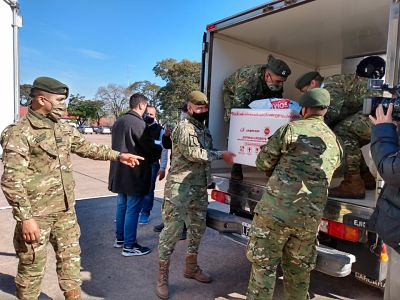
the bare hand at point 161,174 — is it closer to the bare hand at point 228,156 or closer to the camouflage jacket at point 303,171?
the bare hand at point 228,156

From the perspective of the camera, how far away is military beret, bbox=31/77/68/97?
2.42 meters

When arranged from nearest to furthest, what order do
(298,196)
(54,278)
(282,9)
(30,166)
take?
(298,196) → (30,166) → (282,9) → (54,278)

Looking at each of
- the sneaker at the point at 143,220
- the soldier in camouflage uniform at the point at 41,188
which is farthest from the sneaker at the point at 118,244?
the soldier in camouflage uniform at the point at 41,188

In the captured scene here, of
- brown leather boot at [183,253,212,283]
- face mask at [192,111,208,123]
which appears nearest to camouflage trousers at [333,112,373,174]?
face mask at [192,111,208,123]

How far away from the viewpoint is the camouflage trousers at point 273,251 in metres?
2.23

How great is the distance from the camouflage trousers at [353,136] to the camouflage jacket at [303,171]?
0.68 metres

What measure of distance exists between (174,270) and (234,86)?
202 centimetres

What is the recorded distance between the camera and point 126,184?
378 centimetres

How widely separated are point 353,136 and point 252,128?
839 mm

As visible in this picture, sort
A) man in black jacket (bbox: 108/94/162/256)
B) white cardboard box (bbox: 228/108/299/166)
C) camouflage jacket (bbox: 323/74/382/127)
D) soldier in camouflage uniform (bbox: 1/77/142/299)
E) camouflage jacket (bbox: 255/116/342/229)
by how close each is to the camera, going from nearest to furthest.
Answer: camouflage jacket (bbox: 255/116/342/229) < soldier in camouflage uniform (bbox: 1/77/142/299) < white cardboard box (bbox: 228/108/299/166) < camouflage jacket (bbox: 323/74/382/127) < man in black jacket (bbox: 108/94/162/256)

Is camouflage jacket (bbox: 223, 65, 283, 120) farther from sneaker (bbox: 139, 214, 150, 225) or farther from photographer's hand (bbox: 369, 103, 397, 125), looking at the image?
sneaker (bbox: 139, 214, 150, 225)

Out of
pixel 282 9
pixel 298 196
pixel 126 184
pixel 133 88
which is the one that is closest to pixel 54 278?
pixel 126 184

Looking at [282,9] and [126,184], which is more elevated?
[282,9]

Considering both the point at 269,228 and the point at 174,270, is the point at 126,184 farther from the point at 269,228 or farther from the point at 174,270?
the point at 269,228
